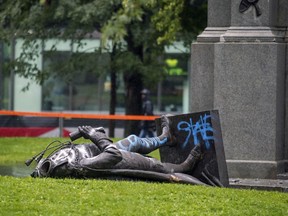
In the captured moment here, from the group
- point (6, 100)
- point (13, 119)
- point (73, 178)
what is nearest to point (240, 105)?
point (73, 178)

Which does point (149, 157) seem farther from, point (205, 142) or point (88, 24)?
point (88, 24)

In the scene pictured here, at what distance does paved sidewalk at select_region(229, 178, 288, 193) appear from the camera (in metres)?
12.5

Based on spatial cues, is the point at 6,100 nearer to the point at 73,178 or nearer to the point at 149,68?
the point at 149,68

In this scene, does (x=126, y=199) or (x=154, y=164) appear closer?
(x=126, y=199)

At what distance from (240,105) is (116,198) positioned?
10.7ft

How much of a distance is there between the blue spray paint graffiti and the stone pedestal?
647mm

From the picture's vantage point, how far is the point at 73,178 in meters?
11.6

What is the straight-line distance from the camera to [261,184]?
1268cm

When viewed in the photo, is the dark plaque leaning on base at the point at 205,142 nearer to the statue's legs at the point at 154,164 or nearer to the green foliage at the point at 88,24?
the statue's legs at the point at 154,164

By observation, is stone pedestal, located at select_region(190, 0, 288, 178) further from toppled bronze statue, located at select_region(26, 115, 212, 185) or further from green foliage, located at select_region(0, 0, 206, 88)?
green foliage, located at select_region(0, 0, 206, 88)

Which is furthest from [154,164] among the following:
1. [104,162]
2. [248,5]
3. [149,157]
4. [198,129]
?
[248,5]

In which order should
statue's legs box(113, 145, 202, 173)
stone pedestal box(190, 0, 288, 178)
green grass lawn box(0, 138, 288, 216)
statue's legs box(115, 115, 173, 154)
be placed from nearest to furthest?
green grass lawn box(0, 138, 288, 216)
statue's legs box(113, 145, 202, 173)
statue's legs box(115, 115, 173, 154)
stone pedestal box(190, 0, 288, 178)

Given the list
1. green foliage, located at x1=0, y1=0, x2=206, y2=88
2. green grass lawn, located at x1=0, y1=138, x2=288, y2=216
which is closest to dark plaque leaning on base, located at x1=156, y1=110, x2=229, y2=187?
green grass lawn, located at x1=0, y1=138, x2=288, y2=216

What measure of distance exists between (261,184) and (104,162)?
2.11 meters
